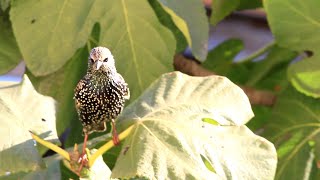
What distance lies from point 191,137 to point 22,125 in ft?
0.39

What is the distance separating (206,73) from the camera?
721mm

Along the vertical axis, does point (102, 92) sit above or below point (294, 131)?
above

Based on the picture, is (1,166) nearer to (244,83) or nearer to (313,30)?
(313,30)

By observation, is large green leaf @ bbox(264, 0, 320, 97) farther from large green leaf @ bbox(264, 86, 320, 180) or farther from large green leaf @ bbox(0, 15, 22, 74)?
large green leaf @ bbox(0, 15, 22, 74)

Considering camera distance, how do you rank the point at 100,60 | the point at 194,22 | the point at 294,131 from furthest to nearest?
the point at 294,131 < the point at 194,22 < the point at 100,60

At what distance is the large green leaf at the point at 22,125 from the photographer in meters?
0.43

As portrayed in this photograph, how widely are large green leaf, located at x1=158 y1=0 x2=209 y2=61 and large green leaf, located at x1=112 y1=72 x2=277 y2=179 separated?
82mm

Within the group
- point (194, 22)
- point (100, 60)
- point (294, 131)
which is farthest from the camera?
point (294, 131)

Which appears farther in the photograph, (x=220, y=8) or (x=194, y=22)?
(x=220, y=8)

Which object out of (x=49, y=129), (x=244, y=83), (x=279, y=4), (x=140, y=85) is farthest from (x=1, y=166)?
(x=244, y=83)

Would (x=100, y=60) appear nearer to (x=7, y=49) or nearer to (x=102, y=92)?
(x=102, y=92)

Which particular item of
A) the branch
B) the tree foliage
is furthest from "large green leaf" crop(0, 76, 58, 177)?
the branch

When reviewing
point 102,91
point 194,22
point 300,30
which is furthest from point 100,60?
point 300,30

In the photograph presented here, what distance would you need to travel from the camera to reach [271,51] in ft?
2.74
